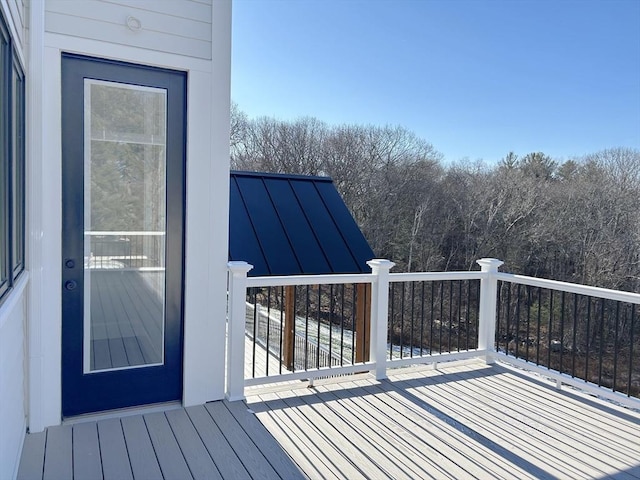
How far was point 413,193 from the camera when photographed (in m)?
18.5

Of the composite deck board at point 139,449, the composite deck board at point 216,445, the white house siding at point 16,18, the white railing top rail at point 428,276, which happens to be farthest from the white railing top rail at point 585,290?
the white house siding at point 16,18

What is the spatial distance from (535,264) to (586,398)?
1468cm

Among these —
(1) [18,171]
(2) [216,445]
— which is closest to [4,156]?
(1) [18,171]

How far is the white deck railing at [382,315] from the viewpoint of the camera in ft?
10.2

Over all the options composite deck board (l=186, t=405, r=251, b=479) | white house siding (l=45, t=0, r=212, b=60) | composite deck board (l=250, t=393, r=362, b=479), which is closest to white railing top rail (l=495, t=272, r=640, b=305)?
composite deck board (l=250, t=393, r=362, b=479)

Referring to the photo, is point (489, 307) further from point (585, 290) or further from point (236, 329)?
point (236, 329)

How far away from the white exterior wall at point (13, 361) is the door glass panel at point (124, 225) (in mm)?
405

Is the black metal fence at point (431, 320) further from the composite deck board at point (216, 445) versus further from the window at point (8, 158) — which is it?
the window at point (8, 158)

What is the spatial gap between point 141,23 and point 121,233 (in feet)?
4.35

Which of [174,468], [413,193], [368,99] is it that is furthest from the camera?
[368,99]

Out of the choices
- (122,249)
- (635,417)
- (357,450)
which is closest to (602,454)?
(635,417)

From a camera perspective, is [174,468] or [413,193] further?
[413,193]

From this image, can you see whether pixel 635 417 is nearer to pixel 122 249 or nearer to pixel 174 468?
pixel 174 468

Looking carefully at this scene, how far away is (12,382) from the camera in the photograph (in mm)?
1952
